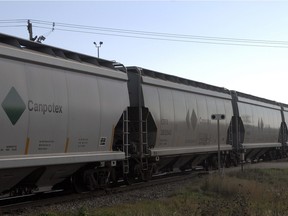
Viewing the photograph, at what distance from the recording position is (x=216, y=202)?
9336 millimetres

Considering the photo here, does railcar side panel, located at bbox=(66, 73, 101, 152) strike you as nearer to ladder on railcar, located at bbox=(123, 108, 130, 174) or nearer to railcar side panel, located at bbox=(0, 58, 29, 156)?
railcar side panel, located at bbox=(0, 58, 29, 156)

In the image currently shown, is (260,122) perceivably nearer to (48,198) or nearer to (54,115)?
(48,198)

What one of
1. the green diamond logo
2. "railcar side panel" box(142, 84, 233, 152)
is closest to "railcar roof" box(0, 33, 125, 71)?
the green diamond logo

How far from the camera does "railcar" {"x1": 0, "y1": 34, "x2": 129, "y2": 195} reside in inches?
371

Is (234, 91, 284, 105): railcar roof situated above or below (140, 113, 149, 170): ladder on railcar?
above

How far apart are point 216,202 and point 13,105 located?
183 inches

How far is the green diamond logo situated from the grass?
2.17 m

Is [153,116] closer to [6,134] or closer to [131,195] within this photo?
[131,195]

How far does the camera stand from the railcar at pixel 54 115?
941cm

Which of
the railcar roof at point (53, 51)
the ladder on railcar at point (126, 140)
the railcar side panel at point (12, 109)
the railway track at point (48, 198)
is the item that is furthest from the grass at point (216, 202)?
the railcar roof at point (53, 51)

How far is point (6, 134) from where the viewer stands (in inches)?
362

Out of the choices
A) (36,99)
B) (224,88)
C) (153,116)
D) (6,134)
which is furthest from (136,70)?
(224,88)

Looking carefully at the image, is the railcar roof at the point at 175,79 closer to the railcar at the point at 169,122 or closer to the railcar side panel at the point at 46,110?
the railcar at the point at 169,122

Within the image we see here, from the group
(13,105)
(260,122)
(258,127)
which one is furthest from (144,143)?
(260,122)
